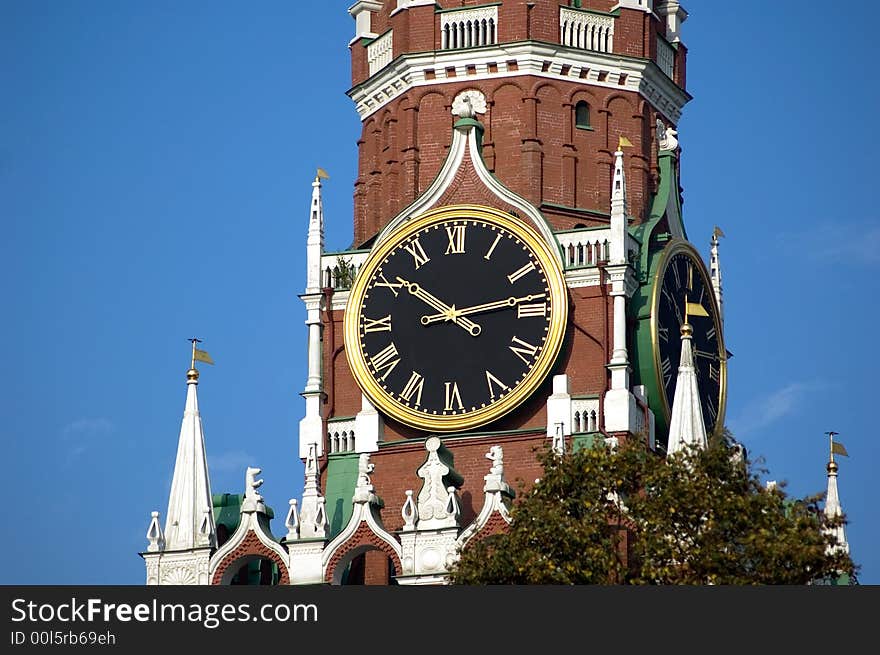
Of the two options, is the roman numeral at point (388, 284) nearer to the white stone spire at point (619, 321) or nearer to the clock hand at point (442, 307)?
the clock hand at point (442, 307)

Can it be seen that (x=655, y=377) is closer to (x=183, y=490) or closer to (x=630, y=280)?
(x=630, y=280)

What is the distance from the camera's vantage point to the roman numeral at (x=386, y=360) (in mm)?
63594

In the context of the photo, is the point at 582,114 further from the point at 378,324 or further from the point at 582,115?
the point at 378,324

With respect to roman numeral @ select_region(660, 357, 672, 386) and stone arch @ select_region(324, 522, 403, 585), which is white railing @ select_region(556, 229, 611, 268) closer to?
roman numeral @ select_region(660, 357, 672, 386)

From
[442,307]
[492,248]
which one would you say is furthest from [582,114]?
[442,307]

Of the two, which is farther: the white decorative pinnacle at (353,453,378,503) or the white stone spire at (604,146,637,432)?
the white stone spire at (604,146,637,432)

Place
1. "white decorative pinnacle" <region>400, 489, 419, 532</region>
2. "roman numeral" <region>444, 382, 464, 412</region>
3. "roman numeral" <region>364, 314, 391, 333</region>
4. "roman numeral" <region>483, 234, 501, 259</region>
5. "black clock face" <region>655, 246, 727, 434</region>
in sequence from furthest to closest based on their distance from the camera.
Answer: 1. "black clock face" <region>655, 246, 727, 434</region>
2. "roman numeral" <region>364, 314, 391, 333</region>
3. "roman numeral" <region>483, 234, 501, 259</region>
4. "roman numeral" <region>444, 382, 464, 412</region>
5. "white decorative pinnacle" <region>400, 489, 419, 532</region>

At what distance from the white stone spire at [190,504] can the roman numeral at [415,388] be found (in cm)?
412

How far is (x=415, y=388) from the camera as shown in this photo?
63.3 meters

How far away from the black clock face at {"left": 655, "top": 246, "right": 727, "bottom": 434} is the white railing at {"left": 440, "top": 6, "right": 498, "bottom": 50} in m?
5.93

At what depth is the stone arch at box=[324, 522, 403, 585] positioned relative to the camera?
6141cm

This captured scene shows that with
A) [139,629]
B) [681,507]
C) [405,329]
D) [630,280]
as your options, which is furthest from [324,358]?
[139,629]

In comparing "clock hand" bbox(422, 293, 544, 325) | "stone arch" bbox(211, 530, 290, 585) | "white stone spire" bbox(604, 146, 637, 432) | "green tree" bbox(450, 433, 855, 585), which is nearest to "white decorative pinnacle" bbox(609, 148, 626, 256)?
"white stone spire" bbox(604, 146, 637, 432)

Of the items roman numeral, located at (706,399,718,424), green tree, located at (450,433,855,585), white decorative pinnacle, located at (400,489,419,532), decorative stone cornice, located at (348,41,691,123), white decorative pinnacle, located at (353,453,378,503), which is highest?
decorative stone cornice, located at (348,41,691,123)
